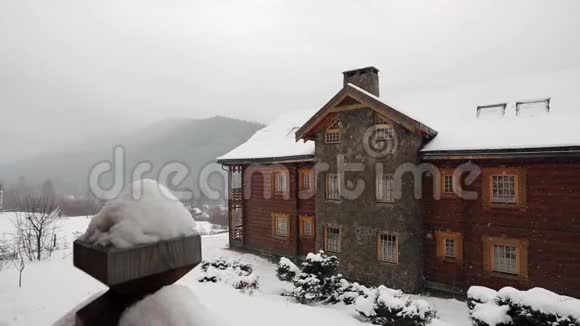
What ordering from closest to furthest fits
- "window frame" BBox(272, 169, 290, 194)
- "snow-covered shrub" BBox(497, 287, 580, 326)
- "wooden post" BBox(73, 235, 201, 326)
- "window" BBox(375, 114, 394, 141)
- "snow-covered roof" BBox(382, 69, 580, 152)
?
1. "wooden post" BBox(73, 235, 201, 326)
2. "snow-covered shrub" BBox(497, 287, 580, 326)
3. "snow-covered roof" BBox(382, 69, 580, 152)
4. "window" BBox(375, 114, 394, 141)
5. "window frame" BBox(272, 169, 290, 194)

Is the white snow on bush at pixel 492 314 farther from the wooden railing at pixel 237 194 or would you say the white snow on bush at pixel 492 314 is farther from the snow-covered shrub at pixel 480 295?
the wooden railing at pixel 237 194

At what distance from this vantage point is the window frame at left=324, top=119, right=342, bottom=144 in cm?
1681

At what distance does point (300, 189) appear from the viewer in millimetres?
19828

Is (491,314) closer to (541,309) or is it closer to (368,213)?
(541,309)

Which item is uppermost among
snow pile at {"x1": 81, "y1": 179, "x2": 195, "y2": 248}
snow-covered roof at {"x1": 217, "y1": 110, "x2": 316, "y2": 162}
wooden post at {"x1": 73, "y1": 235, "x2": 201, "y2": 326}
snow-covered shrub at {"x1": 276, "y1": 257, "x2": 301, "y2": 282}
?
snow-covered roof at {"x1": 217, "y1": 110, "x2": 316, "y2": 162}

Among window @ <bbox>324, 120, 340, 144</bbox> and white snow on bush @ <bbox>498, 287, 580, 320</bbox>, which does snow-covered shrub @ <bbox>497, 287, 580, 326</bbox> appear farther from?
window @ <bbox>324, 120, 340, 144</bbox>

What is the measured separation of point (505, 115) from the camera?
14531 millimetres

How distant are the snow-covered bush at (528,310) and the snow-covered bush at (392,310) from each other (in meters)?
1.57

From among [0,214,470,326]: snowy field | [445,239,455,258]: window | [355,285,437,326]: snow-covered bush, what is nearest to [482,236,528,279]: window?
[445,239,455,258]: window

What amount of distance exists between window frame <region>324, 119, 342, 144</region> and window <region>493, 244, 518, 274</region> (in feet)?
26.5

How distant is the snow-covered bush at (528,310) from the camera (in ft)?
22.9

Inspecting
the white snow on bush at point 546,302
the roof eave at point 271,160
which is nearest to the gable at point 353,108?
the roof eave at point 271,160

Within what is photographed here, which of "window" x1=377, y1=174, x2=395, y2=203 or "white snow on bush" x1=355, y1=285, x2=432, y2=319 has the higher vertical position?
"window" x1=377, y1=174, x2=395, y2=203

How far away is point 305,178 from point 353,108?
544cm
